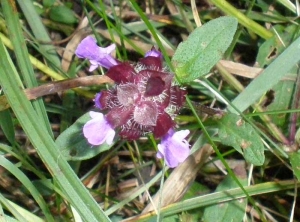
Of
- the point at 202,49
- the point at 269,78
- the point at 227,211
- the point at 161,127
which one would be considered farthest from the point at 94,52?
the point at 227,211

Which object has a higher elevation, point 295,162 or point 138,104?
point 138,104

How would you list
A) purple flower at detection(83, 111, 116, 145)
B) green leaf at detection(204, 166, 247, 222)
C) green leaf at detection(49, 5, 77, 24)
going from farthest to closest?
green leaf at detection(49, 5, 77, 24) < green leaf at detection(204, 166, 247, 222) < purple flower at detection(83, 111, 116, 145)

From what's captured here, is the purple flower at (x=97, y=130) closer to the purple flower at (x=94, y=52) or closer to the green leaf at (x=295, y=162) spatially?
the purple flower at (x=94, y=52)

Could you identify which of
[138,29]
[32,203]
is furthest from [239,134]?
[32,203]

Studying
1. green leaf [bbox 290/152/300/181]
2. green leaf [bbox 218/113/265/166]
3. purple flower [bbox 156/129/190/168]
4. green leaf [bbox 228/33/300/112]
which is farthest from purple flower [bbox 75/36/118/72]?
green leaf [bbox 290/152/300/181]

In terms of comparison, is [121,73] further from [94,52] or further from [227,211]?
[227,211]

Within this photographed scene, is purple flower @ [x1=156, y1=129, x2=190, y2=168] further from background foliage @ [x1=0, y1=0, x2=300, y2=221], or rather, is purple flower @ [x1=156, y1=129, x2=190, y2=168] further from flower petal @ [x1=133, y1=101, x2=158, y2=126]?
background foliage @ [x1=0, y1=0, x2=300, y2=221]

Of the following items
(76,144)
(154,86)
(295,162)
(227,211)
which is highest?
(154,86)
